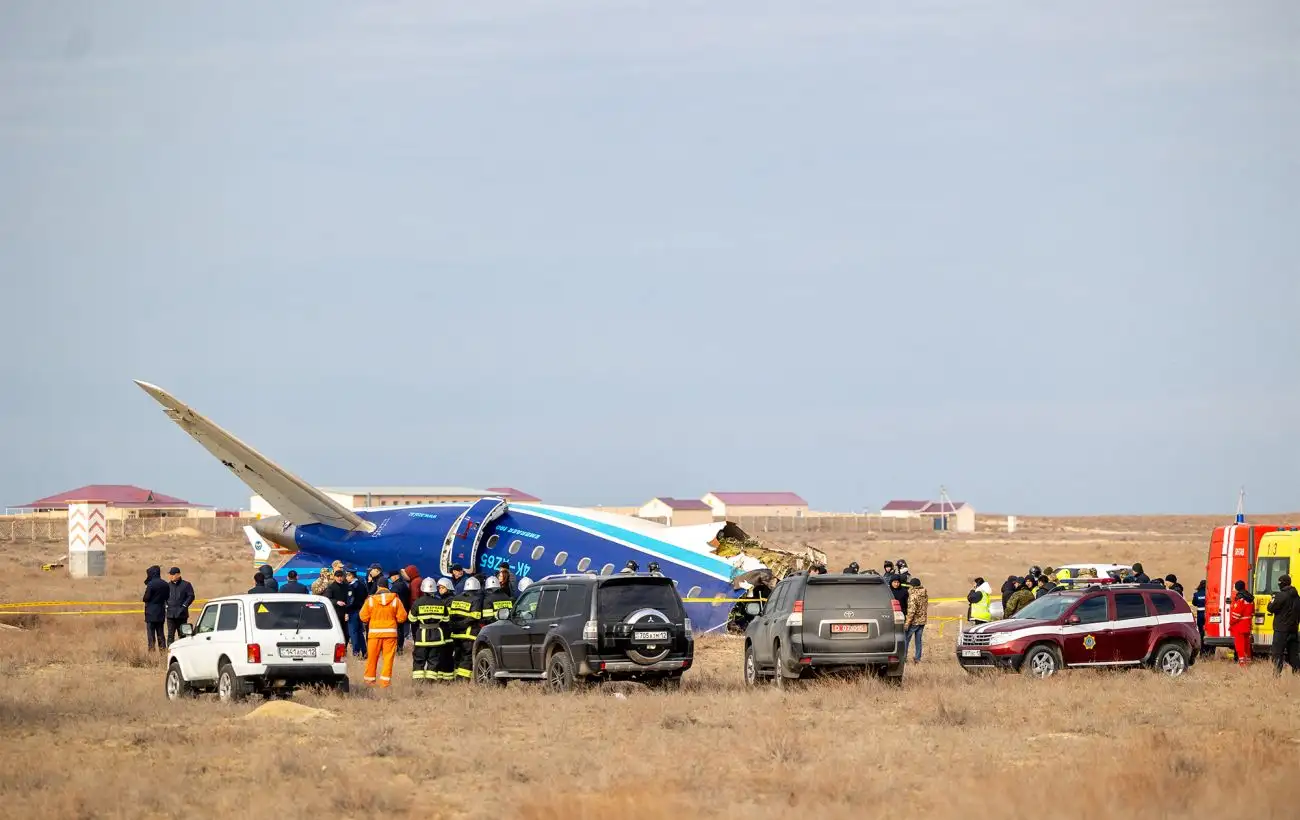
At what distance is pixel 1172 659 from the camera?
26.2 meters

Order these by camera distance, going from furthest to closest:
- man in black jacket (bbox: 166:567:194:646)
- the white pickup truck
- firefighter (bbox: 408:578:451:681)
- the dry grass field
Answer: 1. man in black jacket (bbox: 166:567:194:646)
2. firefighter (bbox: 408:578:451:681)
3. the white pickup truck
4. the dry grass field

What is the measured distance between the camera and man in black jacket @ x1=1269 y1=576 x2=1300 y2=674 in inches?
1001

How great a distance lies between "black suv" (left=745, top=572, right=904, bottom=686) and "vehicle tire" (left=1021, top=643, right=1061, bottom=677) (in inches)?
110

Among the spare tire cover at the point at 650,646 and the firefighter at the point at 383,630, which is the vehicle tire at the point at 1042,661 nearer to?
the spare tire cover at the point at 650,646

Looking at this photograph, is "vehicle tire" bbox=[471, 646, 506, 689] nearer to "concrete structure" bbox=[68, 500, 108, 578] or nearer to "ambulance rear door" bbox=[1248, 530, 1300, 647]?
"ambulance rear door" bbox=[1248, 530, 1300, 647]

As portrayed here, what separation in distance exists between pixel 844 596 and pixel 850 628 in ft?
1.67

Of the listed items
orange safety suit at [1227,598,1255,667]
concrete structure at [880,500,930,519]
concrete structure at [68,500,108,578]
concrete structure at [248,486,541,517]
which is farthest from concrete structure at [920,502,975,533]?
orange safety suit at [1227,598,1255,667]

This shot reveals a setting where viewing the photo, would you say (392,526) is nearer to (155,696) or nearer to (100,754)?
(155,696)

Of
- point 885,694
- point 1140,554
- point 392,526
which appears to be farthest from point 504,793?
point 1140,554

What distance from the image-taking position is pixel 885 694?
23031 mm

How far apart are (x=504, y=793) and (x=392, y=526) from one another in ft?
65.0

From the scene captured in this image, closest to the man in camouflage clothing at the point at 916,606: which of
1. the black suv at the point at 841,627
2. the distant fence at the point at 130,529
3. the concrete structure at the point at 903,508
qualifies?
the black suv at the point at 841,627

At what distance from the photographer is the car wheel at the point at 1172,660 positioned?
85.6ft

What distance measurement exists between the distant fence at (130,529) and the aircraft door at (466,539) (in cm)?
7423
